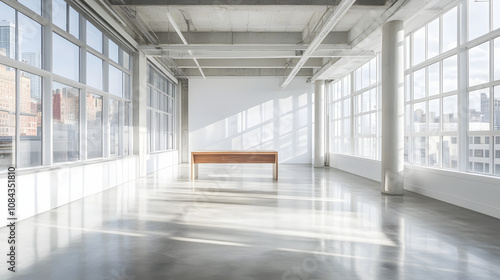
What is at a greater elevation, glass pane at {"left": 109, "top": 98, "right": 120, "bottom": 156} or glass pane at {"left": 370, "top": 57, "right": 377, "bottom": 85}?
glass pane at {"left": 370, "top": 57, "right": 377, "bottom": 85}

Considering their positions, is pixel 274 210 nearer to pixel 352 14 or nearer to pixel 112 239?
pixel 112 239

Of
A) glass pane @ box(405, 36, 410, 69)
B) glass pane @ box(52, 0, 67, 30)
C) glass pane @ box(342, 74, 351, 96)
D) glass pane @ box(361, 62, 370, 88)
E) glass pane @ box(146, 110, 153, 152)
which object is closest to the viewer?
glass pane @ box(52, 0, 67, 30)

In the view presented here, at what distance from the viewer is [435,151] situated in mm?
6703

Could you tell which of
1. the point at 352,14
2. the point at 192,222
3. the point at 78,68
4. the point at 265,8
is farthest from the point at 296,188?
the point at 78,68

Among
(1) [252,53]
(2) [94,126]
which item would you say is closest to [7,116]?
(2) [94,126]

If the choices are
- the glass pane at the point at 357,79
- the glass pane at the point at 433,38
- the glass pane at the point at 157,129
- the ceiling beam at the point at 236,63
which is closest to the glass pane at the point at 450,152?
the glass pane at the point at 433,38

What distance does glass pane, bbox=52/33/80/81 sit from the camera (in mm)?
5660

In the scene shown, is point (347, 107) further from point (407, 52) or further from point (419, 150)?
point (419, 150)

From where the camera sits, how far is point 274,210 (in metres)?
5.15

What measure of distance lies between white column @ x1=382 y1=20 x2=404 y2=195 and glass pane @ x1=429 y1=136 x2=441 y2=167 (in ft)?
2.40

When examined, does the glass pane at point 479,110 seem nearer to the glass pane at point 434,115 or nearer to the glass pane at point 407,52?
the glass pane at point 434,115

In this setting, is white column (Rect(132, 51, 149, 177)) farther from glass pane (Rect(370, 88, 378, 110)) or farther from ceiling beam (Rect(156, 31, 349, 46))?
glass pane (Rect(370, 88, 378, 110))

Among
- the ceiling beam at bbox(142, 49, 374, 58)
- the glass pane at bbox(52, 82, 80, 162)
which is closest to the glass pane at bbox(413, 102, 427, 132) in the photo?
the ceiling beam at bbox(142, 49, 374, 58)

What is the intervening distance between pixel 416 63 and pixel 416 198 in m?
3.20
